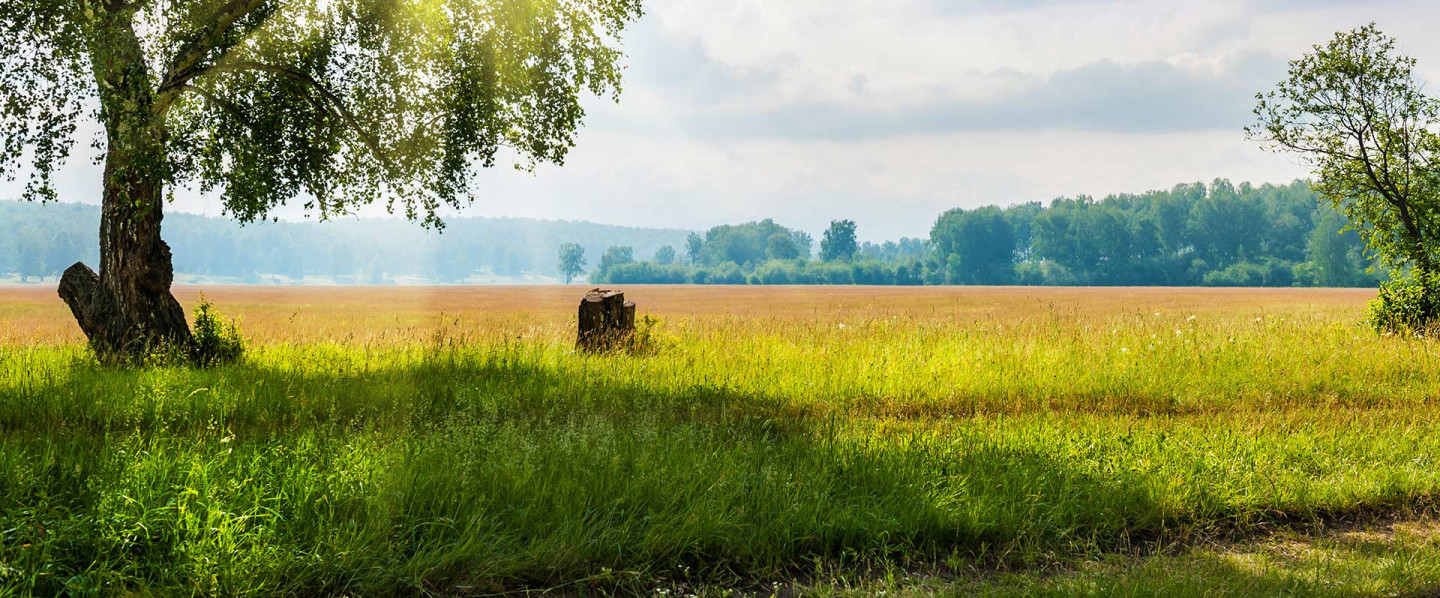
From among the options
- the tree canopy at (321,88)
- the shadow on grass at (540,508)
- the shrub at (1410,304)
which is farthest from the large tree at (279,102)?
the shrub at (1410,304)

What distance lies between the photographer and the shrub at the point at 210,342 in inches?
566

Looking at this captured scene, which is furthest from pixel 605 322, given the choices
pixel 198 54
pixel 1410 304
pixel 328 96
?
pixel 1410 304

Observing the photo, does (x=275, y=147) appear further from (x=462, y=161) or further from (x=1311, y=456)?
(x=1311, y=456)

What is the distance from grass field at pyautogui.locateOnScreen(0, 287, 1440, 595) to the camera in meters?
5.25

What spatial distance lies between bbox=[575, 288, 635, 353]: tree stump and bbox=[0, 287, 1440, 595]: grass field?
120 inches

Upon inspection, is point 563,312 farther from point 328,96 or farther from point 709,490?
point 709,490

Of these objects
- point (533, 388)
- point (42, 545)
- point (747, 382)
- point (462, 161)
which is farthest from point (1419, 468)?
point (462, 161)

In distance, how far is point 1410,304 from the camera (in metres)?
18.9

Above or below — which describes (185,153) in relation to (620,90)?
below

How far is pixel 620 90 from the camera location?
15.9 meters

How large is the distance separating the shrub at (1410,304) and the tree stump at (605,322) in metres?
16.1

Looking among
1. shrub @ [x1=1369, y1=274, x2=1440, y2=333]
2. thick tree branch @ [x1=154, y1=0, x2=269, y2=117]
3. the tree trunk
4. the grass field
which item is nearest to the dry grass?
the tree trunk

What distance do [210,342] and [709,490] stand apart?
11.9 meters

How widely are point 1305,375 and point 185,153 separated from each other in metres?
17.9
